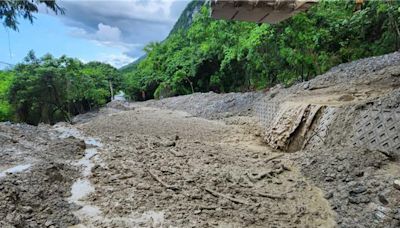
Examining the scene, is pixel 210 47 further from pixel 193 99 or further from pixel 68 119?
pixel 68 119

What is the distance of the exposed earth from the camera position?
3223mm

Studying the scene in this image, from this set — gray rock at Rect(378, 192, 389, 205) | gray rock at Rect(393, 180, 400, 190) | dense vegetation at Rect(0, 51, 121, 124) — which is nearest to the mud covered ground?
gray rock at Rect(378, 192, 389, 205)

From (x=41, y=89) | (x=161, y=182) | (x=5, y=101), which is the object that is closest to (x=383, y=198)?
(x=161, y=182)

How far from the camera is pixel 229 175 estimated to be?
171 inches

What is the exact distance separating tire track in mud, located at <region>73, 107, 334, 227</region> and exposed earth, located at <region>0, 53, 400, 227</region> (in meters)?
0.01

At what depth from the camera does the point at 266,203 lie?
142 inches

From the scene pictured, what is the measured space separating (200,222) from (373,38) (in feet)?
37.3

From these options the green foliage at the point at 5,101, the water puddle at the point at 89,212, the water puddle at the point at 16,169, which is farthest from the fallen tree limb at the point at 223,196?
the green foliage at the point at 5,101

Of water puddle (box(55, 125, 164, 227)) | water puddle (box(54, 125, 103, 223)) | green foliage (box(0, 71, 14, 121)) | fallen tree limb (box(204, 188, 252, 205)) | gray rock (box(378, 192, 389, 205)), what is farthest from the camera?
green foliage (box(0, 71, 14, 121))

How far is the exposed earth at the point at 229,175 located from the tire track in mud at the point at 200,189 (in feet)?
0.04

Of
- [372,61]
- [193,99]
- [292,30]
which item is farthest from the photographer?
[193,99]

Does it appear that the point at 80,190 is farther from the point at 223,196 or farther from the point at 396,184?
the point at 396,184

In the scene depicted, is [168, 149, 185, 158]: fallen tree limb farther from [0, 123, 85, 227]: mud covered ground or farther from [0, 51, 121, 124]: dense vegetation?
[0, 51, 121, 124]: dense vegetation

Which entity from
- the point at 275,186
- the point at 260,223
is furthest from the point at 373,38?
the point at 260,223
